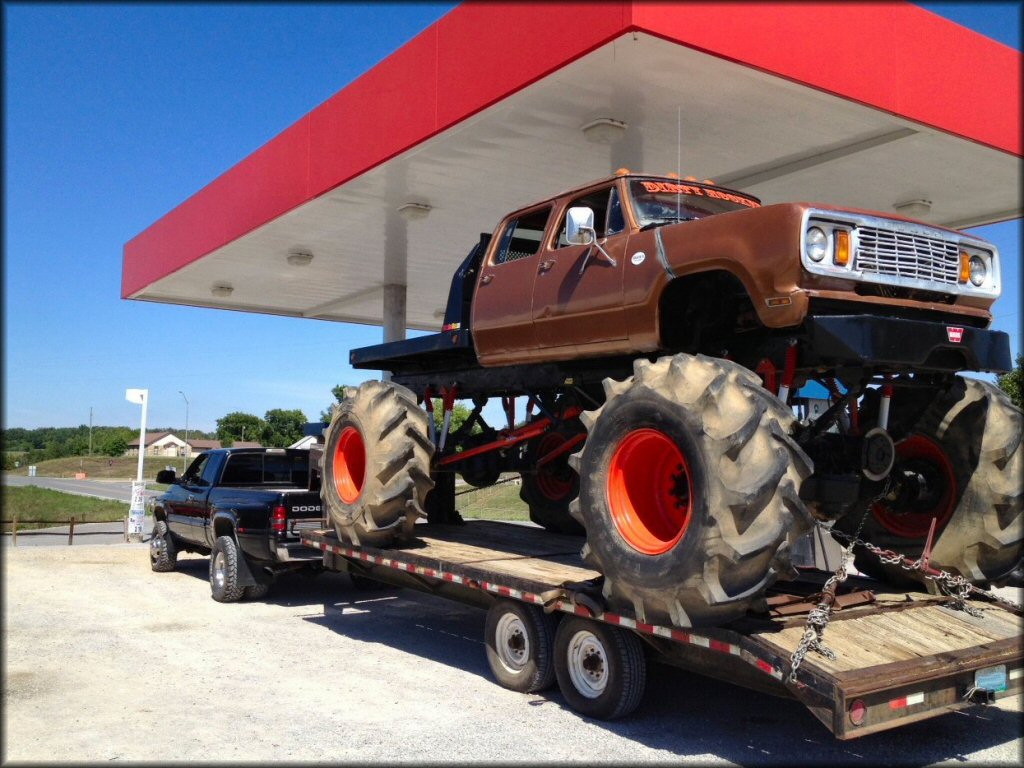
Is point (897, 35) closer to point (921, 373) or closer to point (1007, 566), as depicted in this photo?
point (921, 373)

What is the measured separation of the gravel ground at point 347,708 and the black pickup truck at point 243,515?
754 millimetres

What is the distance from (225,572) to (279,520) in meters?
1.18

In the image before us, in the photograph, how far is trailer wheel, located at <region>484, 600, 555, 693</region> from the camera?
6387 millimetres

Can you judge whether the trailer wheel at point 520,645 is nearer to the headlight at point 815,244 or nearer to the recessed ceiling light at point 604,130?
the headlight at point 815,244

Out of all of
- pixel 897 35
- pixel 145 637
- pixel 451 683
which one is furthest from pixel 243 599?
pixel 897 35

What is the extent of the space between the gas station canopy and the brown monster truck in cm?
162

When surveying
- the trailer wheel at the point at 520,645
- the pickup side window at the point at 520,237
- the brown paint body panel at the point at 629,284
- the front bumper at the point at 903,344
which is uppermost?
the pickup side window at the point at 520,237

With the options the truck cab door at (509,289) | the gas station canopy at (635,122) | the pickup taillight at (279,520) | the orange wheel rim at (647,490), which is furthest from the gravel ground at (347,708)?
the gas station canopy at (635,122)

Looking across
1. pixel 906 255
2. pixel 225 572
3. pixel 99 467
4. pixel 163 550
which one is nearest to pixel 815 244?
pixel 906 255

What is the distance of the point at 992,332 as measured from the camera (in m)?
5.75

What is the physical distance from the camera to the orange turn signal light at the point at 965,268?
5809 millimetres

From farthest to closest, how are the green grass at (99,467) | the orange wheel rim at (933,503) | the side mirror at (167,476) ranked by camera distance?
the green grass at (99,467)
the side mirror at (167,476)
the orange wheel rim at (933,503)

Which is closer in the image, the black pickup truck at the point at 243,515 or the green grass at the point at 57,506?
the black pickup truck at the point at 243,515

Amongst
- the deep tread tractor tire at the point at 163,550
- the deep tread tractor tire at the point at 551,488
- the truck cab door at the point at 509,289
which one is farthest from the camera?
the deep tread tractor tire at the point at 163,550
